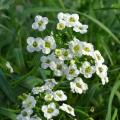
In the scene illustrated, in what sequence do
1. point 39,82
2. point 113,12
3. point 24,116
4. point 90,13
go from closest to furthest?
point 24,116 → point 39,82 → point 90,13 → point 113,12

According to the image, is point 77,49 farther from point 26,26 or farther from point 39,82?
point 26,26

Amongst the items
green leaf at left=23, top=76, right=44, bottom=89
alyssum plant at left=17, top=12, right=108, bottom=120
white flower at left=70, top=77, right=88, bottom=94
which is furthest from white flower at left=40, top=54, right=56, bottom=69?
green leaf at left=23, top=76, right=44, bottom=89

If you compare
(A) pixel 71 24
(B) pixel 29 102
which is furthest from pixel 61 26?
(B) pixel 29 102

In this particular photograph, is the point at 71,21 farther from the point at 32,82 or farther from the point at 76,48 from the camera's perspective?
the point at 32,82

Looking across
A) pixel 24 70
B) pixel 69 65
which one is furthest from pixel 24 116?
pixel 24 70

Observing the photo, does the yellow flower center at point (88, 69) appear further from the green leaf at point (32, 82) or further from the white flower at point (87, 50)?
the green leaf at point (32, 82)

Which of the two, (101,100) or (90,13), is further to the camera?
(90,13)
